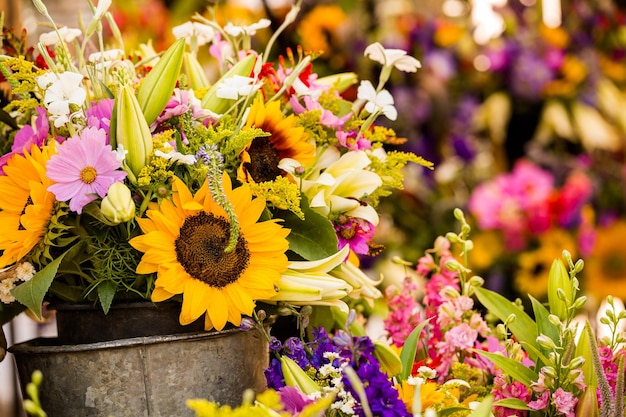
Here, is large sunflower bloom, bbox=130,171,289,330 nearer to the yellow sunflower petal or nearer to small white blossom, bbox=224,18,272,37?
the yellow sunflower petal

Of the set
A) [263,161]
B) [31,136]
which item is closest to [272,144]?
[263,161]

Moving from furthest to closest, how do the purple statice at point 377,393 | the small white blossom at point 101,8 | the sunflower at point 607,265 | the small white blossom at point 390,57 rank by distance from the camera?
the sunflower at point 607,265
the small white blossom at point 390,57
the small white blossom at point 101,8
the purple statice at point 377,393

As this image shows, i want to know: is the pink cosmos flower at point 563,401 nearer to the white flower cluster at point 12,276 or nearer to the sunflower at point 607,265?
the white flower cluster at point 12,276

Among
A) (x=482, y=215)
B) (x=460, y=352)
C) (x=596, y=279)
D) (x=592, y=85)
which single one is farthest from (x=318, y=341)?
(x=592, y=85)

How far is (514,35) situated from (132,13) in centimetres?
110

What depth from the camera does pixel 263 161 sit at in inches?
31.3

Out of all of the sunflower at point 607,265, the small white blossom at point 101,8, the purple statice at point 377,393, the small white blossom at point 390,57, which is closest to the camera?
the purple statice at point 377,393

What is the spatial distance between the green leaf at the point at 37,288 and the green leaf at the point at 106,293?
4cm

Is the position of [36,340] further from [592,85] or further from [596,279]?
[592,85]

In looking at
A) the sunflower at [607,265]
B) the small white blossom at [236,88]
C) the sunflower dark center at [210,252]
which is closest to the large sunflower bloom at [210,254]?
the sunflower dark center at [210,252]

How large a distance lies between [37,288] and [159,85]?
22cm

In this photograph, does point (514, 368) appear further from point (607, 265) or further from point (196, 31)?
point (607, 265)

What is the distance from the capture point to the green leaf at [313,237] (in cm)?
78

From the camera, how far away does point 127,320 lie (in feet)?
2.43
